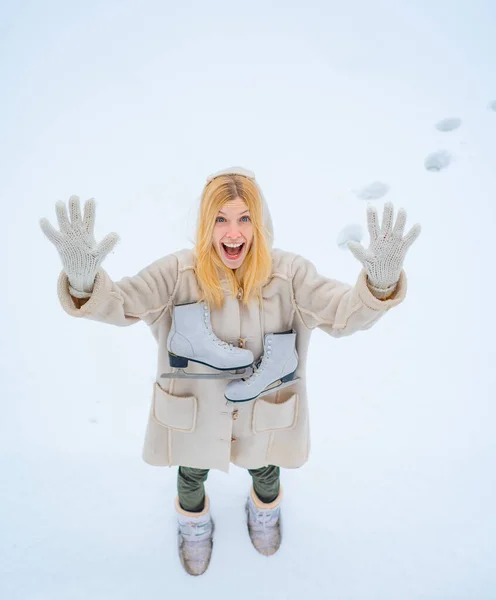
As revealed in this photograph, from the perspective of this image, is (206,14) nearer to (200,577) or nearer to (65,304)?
(65,304)

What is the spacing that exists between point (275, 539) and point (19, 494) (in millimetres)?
963

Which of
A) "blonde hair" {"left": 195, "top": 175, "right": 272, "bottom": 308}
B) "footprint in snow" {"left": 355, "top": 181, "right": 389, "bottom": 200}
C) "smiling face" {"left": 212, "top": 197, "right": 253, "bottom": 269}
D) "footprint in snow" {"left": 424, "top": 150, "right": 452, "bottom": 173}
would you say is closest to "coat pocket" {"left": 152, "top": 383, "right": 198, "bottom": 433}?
"blonde hair" {"left": 195, "top": 175, "right": 272, "bottom": 308}

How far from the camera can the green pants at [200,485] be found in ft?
5.02

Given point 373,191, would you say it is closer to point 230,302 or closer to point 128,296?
point 230,302

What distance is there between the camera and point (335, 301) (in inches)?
44.4

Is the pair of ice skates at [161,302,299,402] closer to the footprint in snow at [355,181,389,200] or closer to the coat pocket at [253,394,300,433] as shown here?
the coat pocket at [253,394,300,433]

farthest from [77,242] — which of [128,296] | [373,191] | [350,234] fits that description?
[373,191]

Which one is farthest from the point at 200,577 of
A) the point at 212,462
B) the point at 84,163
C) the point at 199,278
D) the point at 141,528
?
the point at 84,163

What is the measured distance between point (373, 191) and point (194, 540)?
2.27 metres

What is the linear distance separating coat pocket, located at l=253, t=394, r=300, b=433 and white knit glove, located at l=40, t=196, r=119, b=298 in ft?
1.85

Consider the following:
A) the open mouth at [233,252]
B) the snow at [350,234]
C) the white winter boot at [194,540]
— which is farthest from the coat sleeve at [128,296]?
the snow at [350,234]

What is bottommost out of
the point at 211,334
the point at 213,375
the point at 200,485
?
the point at 200,485

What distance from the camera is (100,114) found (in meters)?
3.60

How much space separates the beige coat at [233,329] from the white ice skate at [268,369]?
35mm
